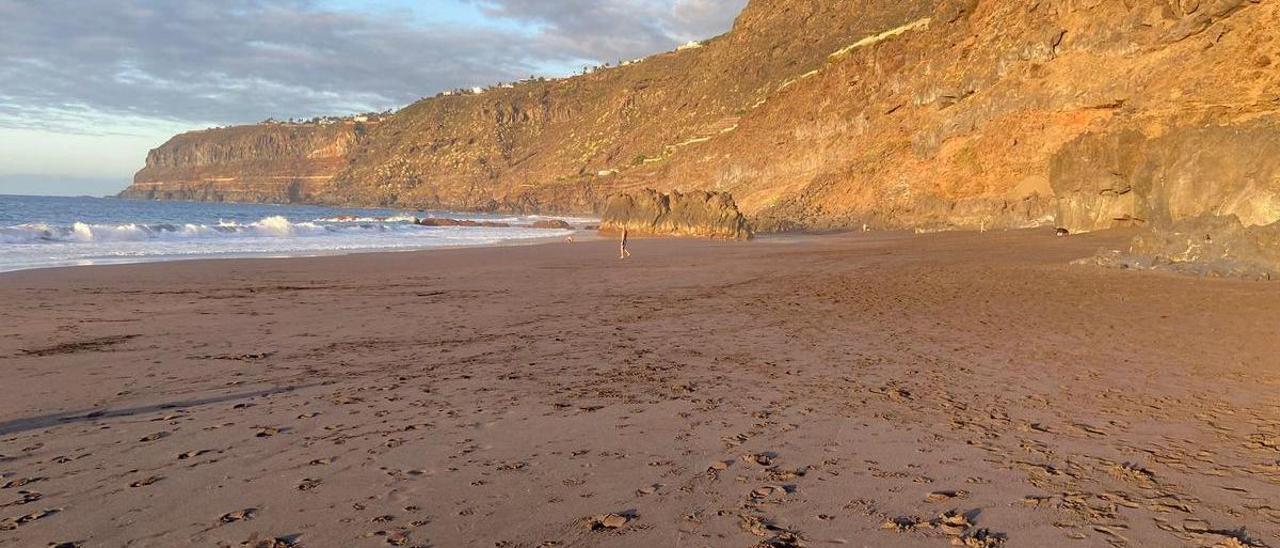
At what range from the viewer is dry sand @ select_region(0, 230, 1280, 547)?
12.5 ft

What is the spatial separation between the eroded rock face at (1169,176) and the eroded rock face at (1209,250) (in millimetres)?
652

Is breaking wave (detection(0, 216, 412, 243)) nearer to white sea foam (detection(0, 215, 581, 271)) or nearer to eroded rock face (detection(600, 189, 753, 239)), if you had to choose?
white sea foam (detection(0, 215, 581, 271))

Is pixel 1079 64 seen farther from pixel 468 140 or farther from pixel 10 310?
pixel 468 140

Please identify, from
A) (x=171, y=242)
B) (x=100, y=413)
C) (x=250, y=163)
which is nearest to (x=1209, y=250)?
(x=100, y=413)

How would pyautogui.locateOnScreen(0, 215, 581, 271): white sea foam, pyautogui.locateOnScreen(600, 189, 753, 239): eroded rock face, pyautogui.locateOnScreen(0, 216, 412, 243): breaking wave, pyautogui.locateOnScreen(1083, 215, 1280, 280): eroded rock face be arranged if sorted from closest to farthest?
pyautogui.locateOnScreen(1083, 215, 1280, 280): eroded rock face < pyautogui.locateOnScreen(0, 215, 581, 271): white sea foam < pyautogui.locateOnScreen(0, 216, 412, 243): breaking wave < pyautogui.locateOnScreen(600, 189, 753, 239): eroded rock face

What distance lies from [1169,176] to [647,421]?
58.8 ft

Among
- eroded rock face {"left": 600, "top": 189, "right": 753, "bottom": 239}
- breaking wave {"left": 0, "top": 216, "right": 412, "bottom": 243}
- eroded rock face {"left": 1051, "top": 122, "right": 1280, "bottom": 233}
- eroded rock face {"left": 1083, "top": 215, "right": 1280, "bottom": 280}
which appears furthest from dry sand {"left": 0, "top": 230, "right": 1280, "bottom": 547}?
eroded rock face {"left": 600, "top": 189, "right": 753, "bottom": 239}

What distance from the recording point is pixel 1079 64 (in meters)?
30.2

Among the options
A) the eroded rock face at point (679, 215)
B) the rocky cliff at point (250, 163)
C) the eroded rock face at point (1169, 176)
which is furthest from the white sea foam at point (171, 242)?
the rocky cliff at point (250, 163)

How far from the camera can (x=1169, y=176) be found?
18422 millimetres

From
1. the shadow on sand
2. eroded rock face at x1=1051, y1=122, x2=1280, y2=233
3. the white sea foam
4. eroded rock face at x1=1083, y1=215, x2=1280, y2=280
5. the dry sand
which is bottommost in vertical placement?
the shadow on sand

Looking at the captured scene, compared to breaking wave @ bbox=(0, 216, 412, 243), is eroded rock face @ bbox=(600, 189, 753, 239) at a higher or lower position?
higher

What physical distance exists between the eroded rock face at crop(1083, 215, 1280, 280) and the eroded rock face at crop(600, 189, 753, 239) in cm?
1838

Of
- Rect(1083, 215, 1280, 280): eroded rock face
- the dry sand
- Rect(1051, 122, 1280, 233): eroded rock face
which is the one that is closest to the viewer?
the dry sand
